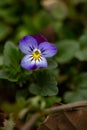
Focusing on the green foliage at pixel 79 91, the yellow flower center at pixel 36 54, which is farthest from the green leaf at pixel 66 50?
the yellow flower center at pixel 36 54

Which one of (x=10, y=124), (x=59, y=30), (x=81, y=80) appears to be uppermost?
(x=59, y=30)

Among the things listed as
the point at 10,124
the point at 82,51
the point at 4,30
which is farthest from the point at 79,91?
the point at 4,30

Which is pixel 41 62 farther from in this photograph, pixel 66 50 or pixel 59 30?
pixel 59 30

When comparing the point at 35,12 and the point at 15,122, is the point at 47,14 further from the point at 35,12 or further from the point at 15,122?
the point at 15,122

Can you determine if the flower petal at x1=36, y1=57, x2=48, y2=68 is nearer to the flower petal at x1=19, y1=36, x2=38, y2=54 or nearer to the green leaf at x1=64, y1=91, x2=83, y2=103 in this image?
the flower petal at x1=19, y1=36, x2=38, y2=54

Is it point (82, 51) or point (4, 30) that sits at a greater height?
point (4, 30)

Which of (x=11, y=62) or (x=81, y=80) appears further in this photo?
(x=81, y=80)
